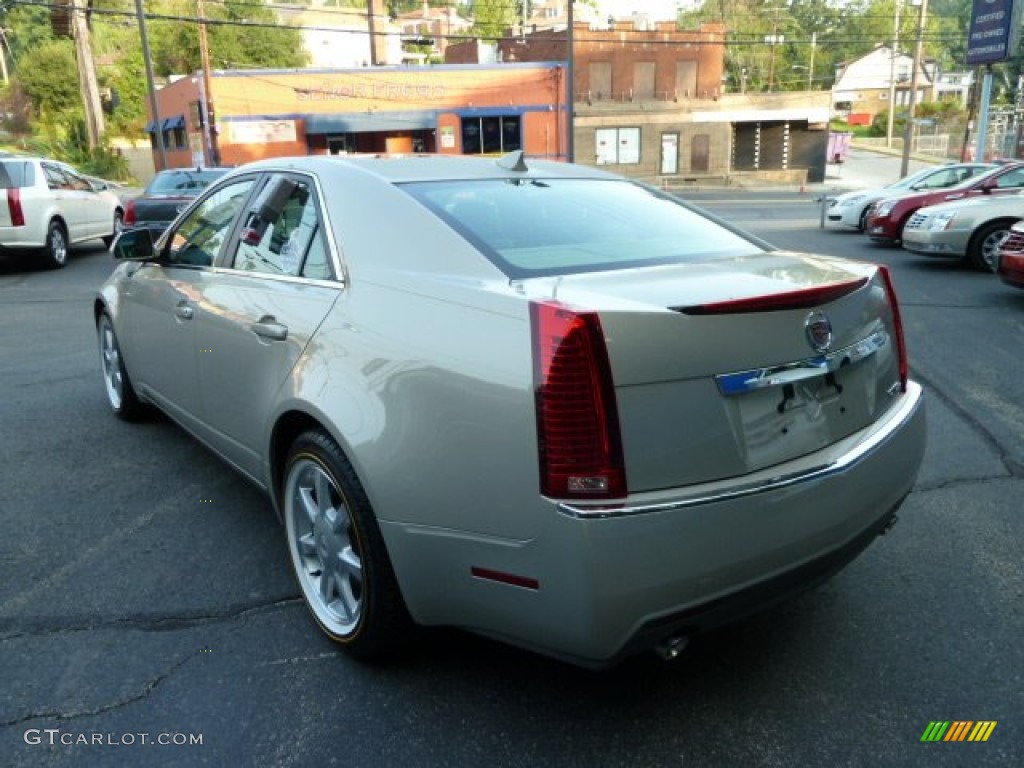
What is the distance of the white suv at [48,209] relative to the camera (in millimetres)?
11922

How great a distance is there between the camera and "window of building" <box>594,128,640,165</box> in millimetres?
43969

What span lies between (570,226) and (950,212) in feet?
33.7

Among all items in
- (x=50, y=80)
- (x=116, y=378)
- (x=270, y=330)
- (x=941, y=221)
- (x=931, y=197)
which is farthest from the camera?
(x=50, y=80)

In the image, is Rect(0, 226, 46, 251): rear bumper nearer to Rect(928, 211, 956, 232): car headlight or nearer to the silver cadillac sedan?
the silver cadillac sedan

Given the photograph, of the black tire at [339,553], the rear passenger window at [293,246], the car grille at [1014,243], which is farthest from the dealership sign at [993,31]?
the black tire at [339,553]

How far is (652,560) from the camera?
1.99m

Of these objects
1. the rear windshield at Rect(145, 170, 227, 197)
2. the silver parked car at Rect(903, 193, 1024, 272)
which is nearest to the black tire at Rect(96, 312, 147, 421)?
the rear windshield at Rect(145, 170, 227, 197)

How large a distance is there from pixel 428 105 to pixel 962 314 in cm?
3381

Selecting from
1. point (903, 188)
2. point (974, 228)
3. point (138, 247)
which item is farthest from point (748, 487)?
point (903, 188)

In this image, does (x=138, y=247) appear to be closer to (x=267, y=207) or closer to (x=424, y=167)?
(x=267, y=207)

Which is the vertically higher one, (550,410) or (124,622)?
(550,410)

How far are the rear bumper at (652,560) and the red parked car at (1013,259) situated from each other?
705 cm

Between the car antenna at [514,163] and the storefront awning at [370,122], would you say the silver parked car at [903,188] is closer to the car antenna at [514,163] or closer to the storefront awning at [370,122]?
the car antenna at [514,163]

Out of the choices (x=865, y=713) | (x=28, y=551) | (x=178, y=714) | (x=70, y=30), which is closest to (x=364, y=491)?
(x=178, y=714)
